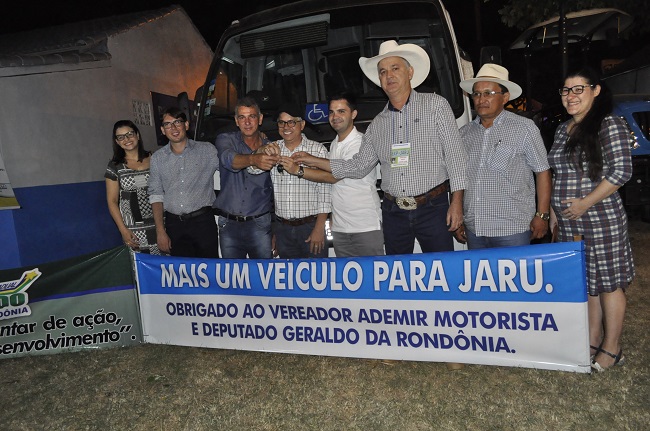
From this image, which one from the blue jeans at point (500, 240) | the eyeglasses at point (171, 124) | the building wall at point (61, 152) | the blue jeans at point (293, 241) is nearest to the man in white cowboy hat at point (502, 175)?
the blue jeans at point (500, 240)

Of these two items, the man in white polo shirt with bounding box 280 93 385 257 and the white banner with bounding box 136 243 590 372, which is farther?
the man in white polo shirt with bounding box 280 93 385 257

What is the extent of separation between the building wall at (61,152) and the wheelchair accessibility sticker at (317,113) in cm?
489

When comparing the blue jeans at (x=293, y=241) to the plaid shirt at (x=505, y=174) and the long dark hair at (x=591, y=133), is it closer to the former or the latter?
the plaid shirt at (x=505, y=174)

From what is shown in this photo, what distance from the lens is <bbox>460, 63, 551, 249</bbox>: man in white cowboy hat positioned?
3840 mm

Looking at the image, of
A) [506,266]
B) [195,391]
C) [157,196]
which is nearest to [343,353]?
[195,391]

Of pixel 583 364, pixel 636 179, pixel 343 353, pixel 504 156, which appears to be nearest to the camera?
pixel 583 364

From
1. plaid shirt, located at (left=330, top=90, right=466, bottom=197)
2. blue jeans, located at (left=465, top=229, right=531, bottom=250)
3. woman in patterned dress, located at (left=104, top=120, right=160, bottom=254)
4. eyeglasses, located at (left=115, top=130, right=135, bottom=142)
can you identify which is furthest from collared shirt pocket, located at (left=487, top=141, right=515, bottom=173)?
eyeglasses, located at (left=115, top=130, right=135, bottom=142)

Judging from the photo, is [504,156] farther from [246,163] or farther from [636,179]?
[636,179]

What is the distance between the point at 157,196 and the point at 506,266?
2.95 m

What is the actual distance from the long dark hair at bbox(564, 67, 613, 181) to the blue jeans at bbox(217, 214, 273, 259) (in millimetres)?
2392

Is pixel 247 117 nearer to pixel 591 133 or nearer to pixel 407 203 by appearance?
pixel 407 203

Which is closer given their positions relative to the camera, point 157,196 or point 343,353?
point 343,353

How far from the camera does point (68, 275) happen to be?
16.0ft

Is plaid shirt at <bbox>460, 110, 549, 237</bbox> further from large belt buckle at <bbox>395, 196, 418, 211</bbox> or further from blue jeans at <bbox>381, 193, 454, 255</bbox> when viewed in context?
large belt buckle at <bbox>395, 196, 418, 211</bbox>
